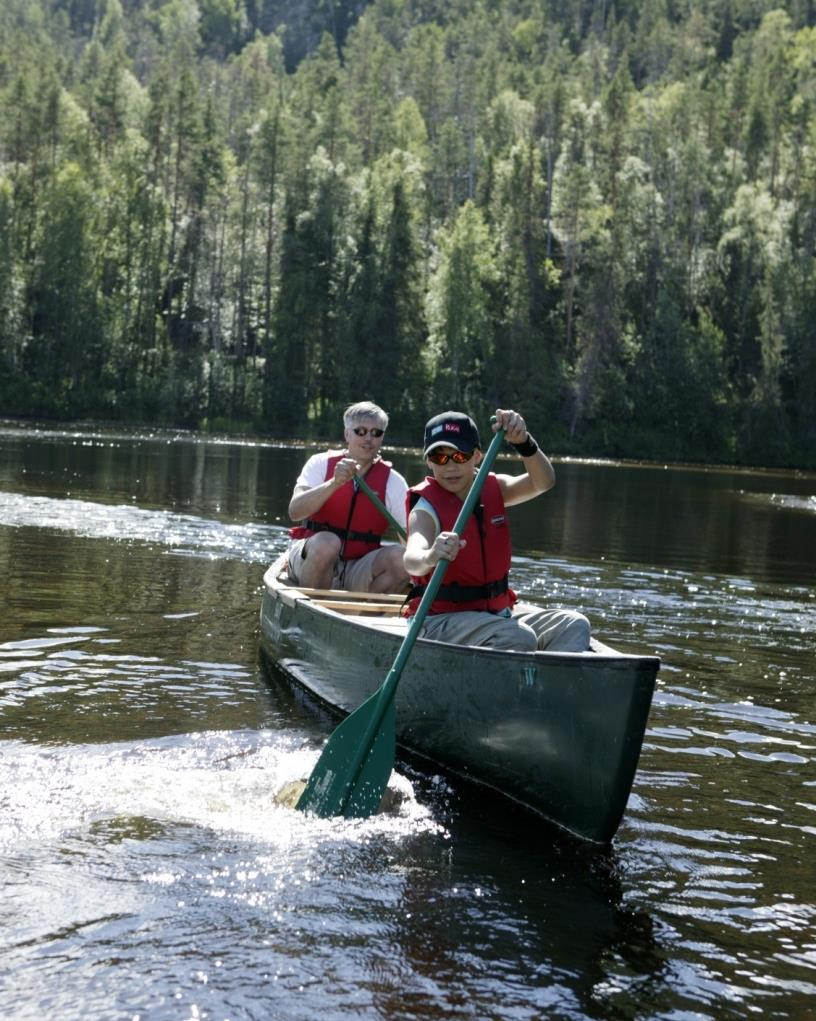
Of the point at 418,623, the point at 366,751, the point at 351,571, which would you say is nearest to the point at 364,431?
the point at 351,571

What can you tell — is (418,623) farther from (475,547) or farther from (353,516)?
(353,516)

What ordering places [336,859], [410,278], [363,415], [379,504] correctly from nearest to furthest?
1. [336,859]
2. [363,415]
3. [379,504]
4. [410,278]

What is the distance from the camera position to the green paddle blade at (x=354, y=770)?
221 inches

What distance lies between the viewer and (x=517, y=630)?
593 cm

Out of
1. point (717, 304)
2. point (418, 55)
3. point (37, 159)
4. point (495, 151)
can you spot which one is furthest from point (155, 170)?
point (418, 55)

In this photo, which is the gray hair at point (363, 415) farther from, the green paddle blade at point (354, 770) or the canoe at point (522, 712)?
the green paddle blade at point (354, 770)

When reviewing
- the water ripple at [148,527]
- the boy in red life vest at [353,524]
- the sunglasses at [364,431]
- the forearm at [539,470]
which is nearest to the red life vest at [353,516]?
the boy in red life vest at [353,524]

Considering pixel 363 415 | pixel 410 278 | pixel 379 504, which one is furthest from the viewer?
pixel 410 278

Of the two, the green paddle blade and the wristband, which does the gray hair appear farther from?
the green paddle blade

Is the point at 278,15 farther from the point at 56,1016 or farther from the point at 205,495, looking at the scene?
the point at 56,1016

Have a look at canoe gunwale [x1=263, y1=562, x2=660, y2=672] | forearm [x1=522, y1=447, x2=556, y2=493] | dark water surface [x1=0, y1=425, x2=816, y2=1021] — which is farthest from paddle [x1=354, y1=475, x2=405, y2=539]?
forearm [x1=522, y1=447, x2=556, y2=493]

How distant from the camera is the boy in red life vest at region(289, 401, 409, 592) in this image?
829 centimetres

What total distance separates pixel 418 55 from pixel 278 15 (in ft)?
194

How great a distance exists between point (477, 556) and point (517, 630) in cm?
46
